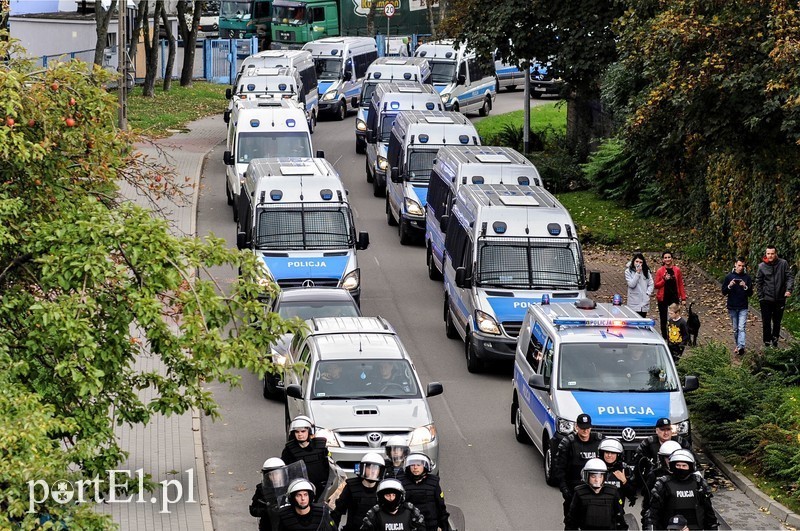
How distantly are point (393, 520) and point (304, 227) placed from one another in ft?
42.0

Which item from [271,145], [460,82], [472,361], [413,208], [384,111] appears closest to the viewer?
[472,361]

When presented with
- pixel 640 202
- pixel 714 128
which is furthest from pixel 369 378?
pixel 640 202

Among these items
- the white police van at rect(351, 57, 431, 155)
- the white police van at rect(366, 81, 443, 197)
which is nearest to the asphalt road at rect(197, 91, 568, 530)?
the white police van at rect(366, 81, 443, 197)

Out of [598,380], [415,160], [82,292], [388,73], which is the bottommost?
[598,380]

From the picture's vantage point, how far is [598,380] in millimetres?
16438

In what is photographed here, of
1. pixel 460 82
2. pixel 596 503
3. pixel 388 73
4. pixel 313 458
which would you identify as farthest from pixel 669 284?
pixel 460 82

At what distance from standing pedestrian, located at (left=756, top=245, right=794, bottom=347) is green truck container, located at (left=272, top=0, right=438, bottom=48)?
4998cm

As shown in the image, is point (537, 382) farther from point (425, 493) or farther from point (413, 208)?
point (413, 208)

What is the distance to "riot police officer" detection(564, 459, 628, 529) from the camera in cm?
1207

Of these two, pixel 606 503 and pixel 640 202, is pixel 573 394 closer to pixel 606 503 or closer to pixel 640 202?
pixel 606 503

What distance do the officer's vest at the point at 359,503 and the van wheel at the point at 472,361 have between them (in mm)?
8999

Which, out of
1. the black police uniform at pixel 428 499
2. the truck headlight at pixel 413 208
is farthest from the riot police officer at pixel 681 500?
the truck headlight at pixel 413 208

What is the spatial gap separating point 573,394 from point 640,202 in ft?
57.4

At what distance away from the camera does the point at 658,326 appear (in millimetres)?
23531
